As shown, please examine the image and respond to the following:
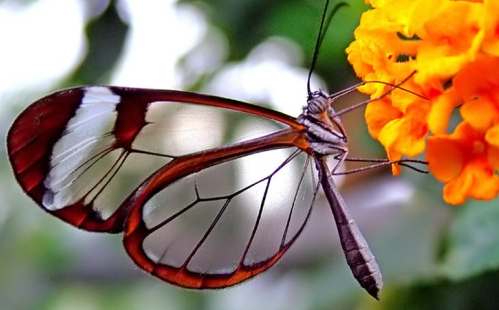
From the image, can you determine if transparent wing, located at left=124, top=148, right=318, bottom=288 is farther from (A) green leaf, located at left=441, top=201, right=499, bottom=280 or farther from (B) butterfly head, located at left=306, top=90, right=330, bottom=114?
(A) green leaf, located at left=441, top=201, right=499, bottom=280

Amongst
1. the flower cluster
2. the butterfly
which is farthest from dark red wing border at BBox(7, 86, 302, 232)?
the flower cluster

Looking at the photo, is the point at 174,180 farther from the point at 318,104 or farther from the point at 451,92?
the point at 451,92

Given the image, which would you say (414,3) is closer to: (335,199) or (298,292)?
(335,199)

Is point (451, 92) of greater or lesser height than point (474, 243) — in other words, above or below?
above

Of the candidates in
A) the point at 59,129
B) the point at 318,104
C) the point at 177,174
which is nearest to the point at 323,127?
the point at 318,104

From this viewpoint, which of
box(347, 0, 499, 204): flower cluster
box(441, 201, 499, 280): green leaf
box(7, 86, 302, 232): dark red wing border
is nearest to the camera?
box(347, 0, 499, 204): flower cluster

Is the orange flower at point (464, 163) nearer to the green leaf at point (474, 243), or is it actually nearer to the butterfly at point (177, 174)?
the butterfly at point (177, 174)
